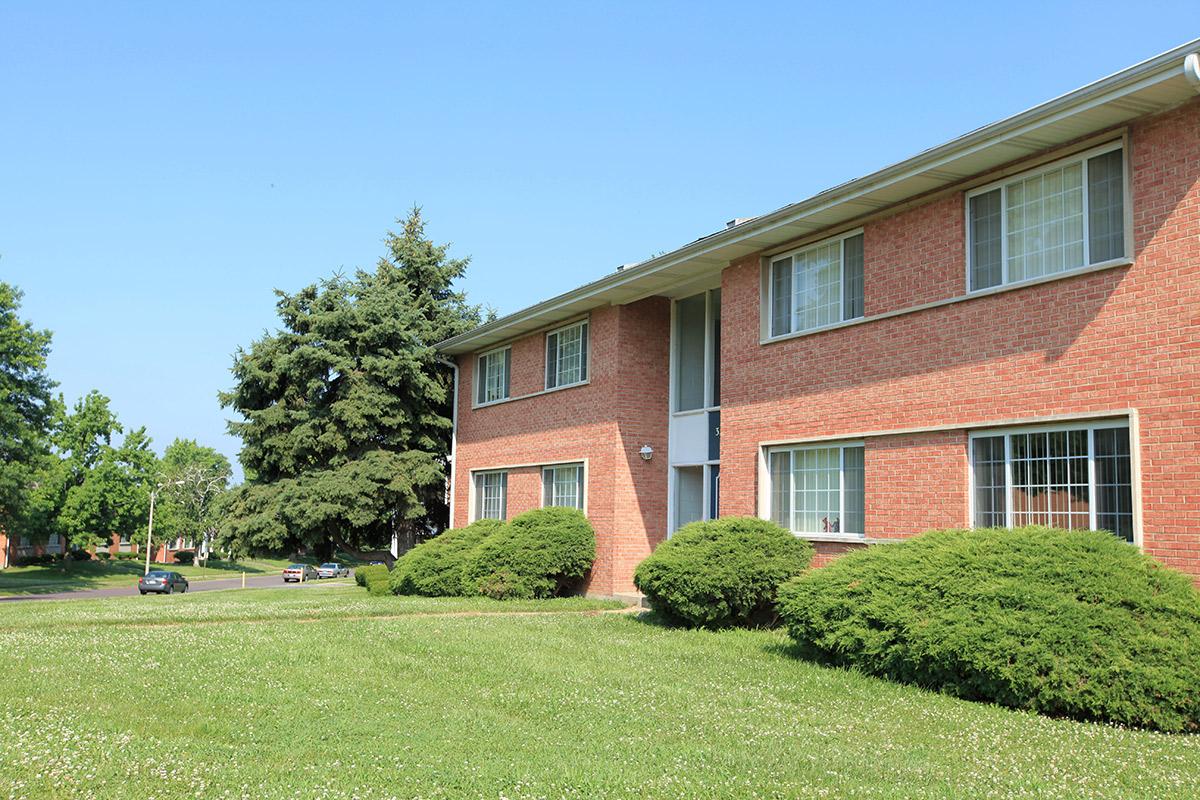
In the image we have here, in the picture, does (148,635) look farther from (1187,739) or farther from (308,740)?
(1187,739)

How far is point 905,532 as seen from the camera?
12734 millimetres

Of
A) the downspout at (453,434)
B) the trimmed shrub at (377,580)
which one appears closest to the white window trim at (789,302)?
the trimmed shrub at (377,580)

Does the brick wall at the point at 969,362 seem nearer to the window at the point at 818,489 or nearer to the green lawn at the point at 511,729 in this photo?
the window at the point at 818,489

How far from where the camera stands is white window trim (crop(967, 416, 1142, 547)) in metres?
10.0

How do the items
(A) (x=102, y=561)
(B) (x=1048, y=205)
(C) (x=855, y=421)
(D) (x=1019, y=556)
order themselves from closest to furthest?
(D) (x=1019, y=556), (B) (x=1048, y=205), (C) (x=855, y=421), (A) (x=102, y=561)

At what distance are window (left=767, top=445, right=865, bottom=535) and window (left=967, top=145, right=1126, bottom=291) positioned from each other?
3.21m

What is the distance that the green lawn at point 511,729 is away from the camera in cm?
616

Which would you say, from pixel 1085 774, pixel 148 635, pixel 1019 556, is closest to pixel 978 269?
pixel 1019 556

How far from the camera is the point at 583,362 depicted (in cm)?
2098

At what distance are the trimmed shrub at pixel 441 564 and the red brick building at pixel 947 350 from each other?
267 cm

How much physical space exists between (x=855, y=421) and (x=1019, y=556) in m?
4.58

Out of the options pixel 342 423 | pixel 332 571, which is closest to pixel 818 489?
pixel 342 423

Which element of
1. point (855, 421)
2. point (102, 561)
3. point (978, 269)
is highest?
point (978, 269)

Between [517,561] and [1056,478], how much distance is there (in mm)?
10605
